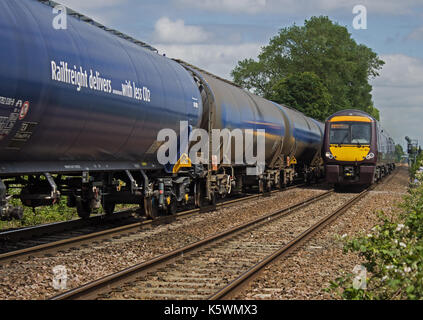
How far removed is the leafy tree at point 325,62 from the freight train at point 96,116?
48170 millimetres

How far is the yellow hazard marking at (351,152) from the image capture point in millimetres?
23812

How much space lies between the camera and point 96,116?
925cm

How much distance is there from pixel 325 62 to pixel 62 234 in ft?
186

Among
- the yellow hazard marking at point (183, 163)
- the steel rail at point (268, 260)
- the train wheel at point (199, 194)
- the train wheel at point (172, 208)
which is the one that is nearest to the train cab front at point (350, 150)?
the steel rail at point (268, 260)

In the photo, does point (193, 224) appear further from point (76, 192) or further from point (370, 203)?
point (370, 203)

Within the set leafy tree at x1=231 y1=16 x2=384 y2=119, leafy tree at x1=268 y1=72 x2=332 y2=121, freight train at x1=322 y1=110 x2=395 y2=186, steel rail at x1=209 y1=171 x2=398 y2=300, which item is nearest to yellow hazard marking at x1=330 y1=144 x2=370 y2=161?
freight train at x1=322 y1=110 x2=395 y2=186

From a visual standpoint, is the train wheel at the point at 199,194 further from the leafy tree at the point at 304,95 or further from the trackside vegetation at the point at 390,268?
the leafy tree at the point at 304,95

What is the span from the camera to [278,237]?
11320mm

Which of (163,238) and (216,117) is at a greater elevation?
(216,117)

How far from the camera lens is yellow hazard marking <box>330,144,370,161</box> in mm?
23812

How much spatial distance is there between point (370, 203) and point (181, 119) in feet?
30.1

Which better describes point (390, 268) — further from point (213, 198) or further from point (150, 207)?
point (213, 198)

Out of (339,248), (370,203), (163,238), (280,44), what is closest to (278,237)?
(339,248)

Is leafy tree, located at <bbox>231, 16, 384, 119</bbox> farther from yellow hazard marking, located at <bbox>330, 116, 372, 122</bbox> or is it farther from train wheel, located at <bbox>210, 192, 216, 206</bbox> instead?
train wheel, located at <bbox>210, 192, 216, 206</bbox>
